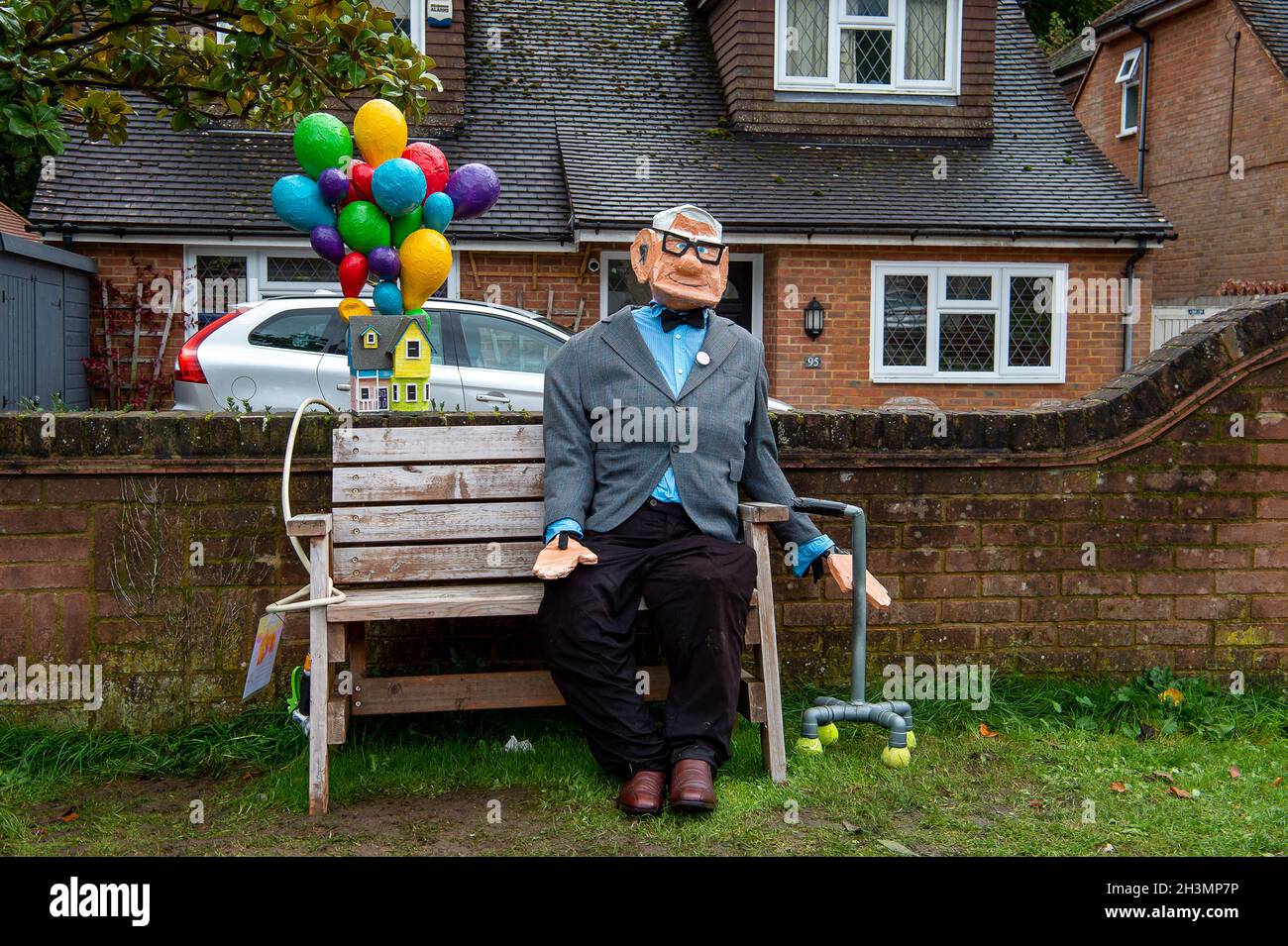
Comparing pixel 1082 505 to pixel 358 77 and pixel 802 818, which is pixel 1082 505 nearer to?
pixel 802 818

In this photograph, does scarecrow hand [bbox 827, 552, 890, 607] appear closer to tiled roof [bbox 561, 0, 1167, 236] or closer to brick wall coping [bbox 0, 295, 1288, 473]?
brick wall coping [bbox 0, 295, 1288, 473]

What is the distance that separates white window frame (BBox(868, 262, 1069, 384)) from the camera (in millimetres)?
13891

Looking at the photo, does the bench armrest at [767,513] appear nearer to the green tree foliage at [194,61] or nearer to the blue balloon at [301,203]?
the blue balloon at [301,203]

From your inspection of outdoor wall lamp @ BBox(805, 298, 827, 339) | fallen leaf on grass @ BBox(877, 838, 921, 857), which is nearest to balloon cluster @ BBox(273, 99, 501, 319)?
fallen leaf on grass @ BBox(877, 838, 921, 857)

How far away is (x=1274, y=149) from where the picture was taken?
56.7 feet

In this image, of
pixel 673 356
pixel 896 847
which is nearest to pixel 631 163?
pixel 673 356

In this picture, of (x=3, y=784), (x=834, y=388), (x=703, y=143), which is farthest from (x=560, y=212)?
(x=3, y=784)

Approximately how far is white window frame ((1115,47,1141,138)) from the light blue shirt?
62.3 ft

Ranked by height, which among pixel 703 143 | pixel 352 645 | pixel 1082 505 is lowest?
pixel 352 645

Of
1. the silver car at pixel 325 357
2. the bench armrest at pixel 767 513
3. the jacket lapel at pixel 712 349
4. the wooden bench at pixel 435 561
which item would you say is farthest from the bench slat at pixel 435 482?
the silver car at pixel 325 357

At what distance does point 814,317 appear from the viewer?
44.7ft

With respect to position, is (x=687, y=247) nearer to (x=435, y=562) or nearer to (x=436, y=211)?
(x=435, y=562)

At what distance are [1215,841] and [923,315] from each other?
429 inches

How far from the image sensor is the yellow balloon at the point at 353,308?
547cm
